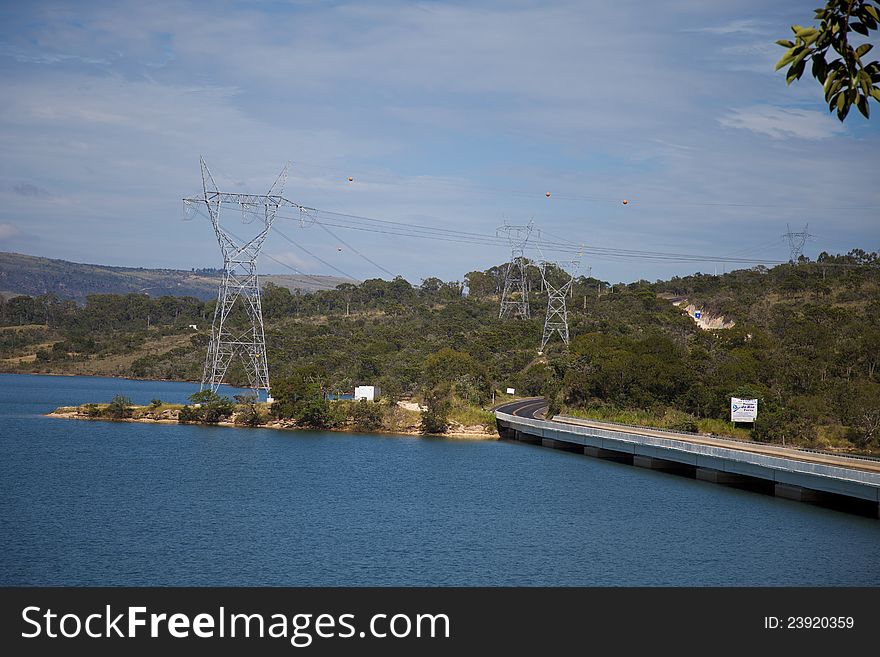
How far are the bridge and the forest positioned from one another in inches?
271

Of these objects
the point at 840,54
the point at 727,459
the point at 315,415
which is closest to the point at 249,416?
the point at 315,415

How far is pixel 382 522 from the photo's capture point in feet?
131

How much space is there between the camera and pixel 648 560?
3403 centimetres

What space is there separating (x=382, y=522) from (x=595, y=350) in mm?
49827

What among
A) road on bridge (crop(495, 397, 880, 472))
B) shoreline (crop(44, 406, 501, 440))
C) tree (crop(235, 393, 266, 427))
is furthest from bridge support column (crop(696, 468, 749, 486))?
tree (crop(235, 393, 266, 427))

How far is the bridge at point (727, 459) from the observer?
4400 cm

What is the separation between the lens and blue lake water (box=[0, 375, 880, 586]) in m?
31.2

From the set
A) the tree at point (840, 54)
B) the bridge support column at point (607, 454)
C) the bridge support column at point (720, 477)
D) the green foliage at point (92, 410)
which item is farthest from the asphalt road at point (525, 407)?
the tree at point (840, 54)

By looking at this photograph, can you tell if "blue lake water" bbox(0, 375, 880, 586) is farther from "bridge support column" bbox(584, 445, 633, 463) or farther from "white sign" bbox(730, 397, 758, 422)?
"white sign" bbox(730, 397, 758, 422)

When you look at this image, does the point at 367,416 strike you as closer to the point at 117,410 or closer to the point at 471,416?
the point at 471,416

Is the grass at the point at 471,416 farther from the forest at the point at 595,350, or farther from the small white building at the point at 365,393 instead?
the small white building at the point at 365,393

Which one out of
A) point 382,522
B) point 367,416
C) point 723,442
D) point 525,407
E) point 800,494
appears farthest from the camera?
point 525,407

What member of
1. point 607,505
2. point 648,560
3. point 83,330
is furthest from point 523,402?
point 83,330
